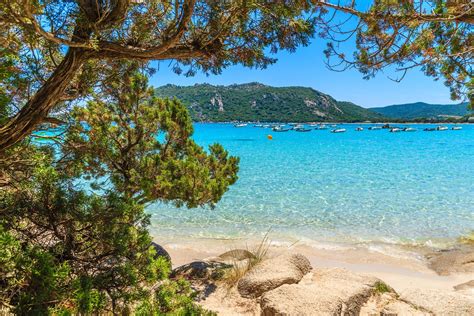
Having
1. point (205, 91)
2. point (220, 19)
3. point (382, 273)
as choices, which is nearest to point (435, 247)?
point (382, 273)

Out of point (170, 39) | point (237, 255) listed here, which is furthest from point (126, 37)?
point (237, 255)

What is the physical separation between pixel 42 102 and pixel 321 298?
354cm

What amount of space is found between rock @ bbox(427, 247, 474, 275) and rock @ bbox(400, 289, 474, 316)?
3520mm

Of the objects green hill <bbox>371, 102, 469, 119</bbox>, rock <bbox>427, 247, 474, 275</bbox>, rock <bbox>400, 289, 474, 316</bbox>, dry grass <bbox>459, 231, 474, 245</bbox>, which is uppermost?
green hill <bbox>371, 102, 469, 119</bbox>

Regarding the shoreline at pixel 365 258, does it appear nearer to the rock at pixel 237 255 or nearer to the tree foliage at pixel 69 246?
the rock at pixel 237 255

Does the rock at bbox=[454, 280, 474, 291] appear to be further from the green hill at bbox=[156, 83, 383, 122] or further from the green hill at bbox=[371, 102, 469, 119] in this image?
the green hill at bbox=[371, 102, 469, 119]

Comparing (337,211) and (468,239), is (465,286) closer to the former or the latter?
(468,239)

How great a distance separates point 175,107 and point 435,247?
311 inches

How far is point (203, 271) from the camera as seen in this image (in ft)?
19.7

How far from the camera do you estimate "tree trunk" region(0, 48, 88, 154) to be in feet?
6.77

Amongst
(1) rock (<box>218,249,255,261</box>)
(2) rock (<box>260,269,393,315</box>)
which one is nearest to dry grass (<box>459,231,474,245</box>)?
(2) rock (<box>260,269,393,315</box>)

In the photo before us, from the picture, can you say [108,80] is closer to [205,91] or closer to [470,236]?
[470,236]

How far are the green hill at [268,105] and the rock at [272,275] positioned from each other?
339 feet

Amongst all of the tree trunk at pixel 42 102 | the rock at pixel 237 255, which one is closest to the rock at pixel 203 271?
the rock at pixel 237 255
